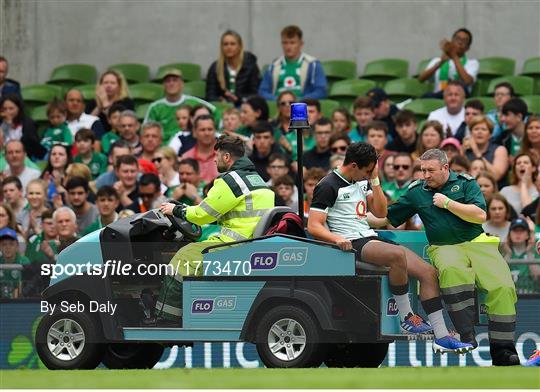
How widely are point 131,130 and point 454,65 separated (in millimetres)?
4005

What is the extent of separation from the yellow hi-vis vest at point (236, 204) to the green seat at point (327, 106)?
7.00 meters

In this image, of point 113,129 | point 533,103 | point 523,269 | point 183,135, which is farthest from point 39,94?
point 523,269

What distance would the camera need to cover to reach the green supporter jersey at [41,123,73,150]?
62.8ft

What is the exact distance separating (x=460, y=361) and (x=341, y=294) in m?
2.53

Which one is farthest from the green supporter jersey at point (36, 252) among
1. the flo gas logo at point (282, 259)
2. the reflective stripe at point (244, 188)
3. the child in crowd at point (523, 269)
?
the child in crowd at point (523, 269)

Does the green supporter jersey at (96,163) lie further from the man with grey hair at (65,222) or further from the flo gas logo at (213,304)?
the flo gas logo at (213,304)

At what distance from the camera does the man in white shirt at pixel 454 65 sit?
1912 cm

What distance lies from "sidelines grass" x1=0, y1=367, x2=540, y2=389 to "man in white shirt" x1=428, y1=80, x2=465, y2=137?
20.6ft

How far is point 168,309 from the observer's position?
12.0m

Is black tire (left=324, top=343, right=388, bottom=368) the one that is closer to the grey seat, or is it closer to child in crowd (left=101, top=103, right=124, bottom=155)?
the grey seat

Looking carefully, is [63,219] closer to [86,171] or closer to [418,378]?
[86,171]

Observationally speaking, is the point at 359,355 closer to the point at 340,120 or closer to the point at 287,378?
the point at 287,378

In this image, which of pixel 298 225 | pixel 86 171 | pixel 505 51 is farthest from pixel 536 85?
pixel 298 225

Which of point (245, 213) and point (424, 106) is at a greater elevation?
point (424, 106)
